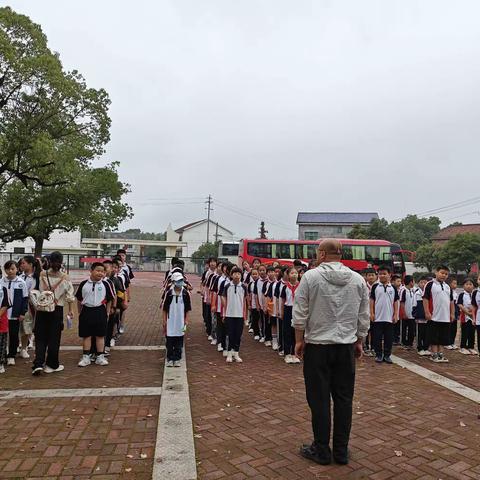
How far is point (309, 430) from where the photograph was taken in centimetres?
443

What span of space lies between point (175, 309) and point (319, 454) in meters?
3.76

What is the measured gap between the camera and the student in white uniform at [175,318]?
691 centimetres

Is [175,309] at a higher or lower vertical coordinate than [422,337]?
higher

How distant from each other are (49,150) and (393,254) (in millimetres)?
21782

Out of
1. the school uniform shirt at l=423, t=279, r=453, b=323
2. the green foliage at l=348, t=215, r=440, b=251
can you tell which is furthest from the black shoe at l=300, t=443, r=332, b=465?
the green foliage at l=348, t=215, r=440, b=251

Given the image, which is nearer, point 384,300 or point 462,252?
point 384,300

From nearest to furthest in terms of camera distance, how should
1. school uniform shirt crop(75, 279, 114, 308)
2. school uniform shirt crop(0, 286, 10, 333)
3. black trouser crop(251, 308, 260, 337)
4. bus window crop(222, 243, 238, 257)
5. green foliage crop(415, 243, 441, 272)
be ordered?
1. school uniform shirt crop(0, 286, 10, 333)
2. school uniform shirt crop(75, 279, 114, 308)
3. black trouser crop(251, 308, 260, 337)
4. bus window crop(222, 243, 238, 257)
5. green foliage crop(415, 243, 441, 272)

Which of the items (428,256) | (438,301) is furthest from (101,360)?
(428,256)

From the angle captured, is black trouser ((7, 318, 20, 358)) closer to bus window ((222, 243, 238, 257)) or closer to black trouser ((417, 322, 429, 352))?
black trouser ((417, 322, 429, 352))

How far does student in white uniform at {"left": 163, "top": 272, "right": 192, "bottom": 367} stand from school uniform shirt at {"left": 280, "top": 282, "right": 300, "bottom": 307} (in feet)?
5.91

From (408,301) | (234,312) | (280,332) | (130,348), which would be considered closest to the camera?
(234,312)

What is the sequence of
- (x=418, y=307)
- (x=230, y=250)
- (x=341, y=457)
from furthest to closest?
(x=230, y=250) → (x=418, y=307) → (x=341, y=457)

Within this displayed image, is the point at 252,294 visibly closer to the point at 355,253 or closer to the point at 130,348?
the point at 130,348

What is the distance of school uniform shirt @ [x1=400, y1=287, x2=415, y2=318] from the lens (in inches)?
362
